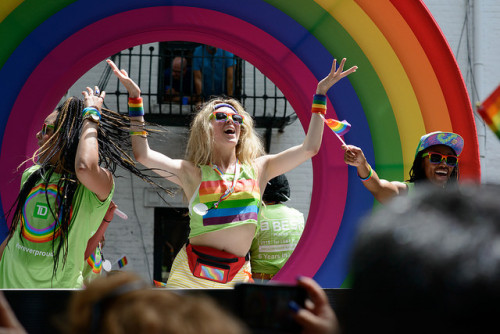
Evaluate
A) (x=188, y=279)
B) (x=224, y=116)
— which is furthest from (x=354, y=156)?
(x=188, y=279)

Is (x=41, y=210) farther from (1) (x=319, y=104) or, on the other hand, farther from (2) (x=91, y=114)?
(1) (x=319, y=104)

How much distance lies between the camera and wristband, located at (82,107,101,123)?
9.23 ft

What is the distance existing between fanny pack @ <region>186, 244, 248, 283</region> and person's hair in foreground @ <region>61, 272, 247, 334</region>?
2229mm

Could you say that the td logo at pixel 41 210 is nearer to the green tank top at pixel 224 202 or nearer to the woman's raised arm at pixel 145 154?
the woman's raised arm at pixel 145 154

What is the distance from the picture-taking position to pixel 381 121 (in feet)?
11.9

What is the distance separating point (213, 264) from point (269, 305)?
1.93 m

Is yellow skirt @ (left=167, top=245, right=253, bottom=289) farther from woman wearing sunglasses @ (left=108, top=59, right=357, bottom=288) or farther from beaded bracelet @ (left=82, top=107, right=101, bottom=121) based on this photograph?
beaded bracelet @ (left=82, top=107, right=101, bottom=121)

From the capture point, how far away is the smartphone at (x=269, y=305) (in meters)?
1.07

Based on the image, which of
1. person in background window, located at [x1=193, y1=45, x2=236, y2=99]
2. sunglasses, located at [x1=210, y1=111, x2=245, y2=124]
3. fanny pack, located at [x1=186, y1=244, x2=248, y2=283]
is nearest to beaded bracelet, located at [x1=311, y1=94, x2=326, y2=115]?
sunglasses, located at [x1=210, y1=111, x2=245, y2=124]

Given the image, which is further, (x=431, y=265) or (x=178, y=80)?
(x=178, y=80)

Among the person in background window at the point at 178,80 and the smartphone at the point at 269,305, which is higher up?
the person in background window at the point at 178,80

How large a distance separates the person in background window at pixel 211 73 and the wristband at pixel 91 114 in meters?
4.38

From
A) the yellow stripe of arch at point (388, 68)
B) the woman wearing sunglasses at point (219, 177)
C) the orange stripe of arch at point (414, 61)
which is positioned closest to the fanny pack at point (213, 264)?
the woman wearing sunglasses at point (219, 177)

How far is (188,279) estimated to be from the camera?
308 cm
